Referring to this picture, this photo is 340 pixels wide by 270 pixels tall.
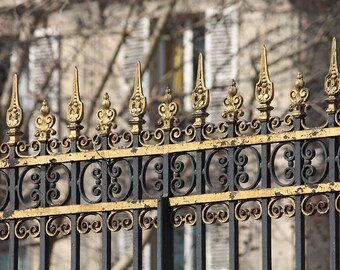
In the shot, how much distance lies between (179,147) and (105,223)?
59 cm

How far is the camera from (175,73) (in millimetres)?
21859

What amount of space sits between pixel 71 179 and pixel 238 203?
0.98 metres

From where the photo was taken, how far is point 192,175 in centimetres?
893

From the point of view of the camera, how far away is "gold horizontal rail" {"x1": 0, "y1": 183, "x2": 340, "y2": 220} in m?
8.43

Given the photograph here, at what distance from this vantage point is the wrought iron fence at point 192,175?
8.45m

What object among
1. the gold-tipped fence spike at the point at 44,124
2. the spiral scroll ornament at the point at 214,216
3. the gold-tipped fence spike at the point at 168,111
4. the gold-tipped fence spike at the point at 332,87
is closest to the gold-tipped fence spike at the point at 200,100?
the gold-tipped fence spike at the point at 168,111

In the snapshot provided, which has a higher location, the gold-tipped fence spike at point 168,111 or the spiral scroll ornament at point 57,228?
the gold-tipped fence spike at point 168,111

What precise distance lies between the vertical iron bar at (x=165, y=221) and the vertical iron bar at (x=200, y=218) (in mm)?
170

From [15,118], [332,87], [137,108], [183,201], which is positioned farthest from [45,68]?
[332,87]

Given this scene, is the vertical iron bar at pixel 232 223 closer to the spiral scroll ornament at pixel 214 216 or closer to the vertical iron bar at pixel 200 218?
the spiral scroll ornament at pixel 214 216

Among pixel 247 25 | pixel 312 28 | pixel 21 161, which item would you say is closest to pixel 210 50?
pixel 247 25

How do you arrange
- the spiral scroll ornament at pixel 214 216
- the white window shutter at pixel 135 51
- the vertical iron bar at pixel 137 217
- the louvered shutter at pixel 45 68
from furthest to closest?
the white window shutter at pixel 135 51, the louvered shutter at pixel 45 68, the vertical iron bar at pixel 137 217, the spiral scroll ornament at pixel 214 216

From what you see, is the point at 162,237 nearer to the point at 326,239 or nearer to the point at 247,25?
the point at 326,239

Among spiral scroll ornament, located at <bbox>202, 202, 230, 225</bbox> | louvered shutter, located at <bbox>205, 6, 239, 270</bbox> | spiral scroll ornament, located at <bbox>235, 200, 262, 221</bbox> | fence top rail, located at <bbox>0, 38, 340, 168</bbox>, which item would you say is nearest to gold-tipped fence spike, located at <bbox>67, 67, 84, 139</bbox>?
fence top rail, located at <bbox>0, 38, 340, 168</bbox>
